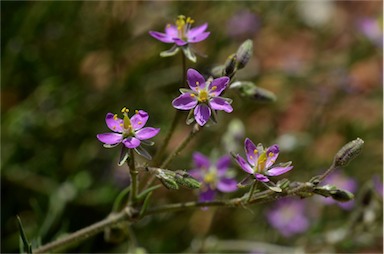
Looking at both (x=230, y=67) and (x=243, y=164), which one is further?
(x=230, y=67)

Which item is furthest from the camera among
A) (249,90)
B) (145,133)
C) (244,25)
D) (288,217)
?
(244,25)

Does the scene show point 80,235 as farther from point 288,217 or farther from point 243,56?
point 288,217

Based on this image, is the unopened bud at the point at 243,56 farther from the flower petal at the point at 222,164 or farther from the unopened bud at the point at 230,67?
the flower petal at the point at 222,164

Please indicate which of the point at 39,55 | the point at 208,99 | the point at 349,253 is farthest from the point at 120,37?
the point at 208,99

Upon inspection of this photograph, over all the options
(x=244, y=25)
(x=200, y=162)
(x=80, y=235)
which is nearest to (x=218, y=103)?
(x=80, y=235)

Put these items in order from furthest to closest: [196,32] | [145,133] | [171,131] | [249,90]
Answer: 1. [196,32]
2. [249,90]
3. [171,131]
4. [145,133]

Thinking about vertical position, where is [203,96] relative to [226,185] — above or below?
above
